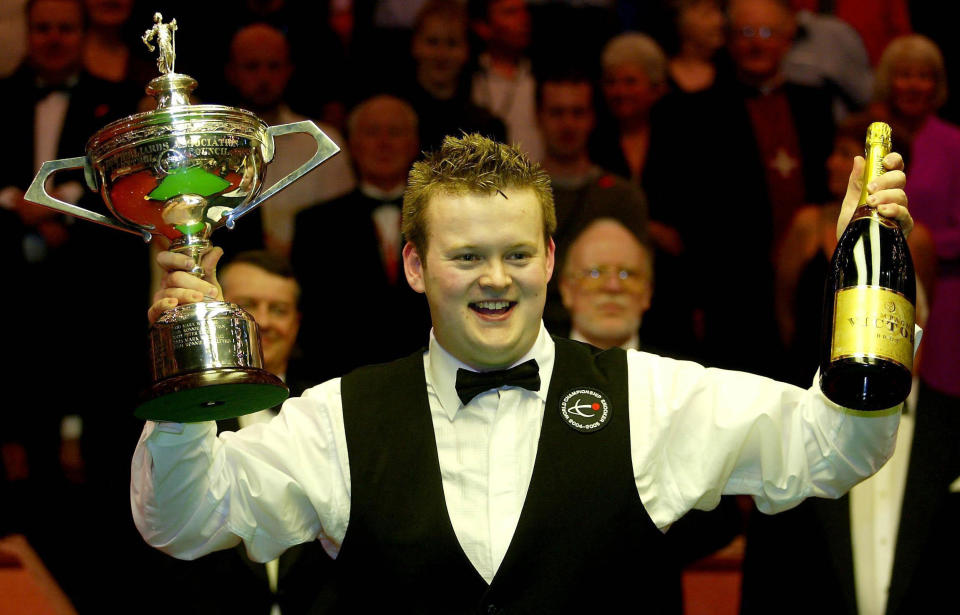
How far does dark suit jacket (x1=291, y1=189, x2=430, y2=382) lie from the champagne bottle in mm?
2335

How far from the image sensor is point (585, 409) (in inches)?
108

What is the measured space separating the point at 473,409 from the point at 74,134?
288cm

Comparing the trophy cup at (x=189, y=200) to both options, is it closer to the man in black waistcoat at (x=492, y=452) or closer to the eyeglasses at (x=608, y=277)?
the man in black waistcoat at (x=492, y=452)

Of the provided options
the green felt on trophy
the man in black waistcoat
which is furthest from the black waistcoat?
the green felt on trophy

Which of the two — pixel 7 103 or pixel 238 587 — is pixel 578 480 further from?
pixel 7 103

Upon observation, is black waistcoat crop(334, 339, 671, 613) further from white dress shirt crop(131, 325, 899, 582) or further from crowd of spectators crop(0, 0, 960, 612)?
crowd of spectators crop(0, 0, 960, 612)

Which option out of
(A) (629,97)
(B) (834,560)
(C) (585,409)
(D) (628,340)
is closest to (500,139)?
(A) (629,97)

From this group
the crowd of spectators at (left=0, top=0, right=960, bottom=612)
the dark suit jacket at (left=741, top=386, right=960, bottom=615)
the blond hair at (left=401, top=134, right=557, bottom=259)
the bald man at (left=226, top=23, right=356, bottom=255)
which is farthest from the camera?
the bald man at (left=226, top=23, right=356, bottom=255)

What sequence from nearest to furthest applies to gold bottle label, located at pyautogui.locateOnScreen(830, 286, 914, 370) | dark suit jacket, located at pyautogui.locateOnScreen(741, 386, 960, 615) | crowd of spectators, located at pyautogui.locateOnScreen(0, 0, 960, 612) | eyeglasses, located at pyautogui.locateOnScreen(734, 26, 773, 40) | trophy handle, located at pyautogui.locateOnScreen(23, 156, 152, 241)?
gold bottle label, located at pyautogui.locateOnScreen(830, 286, 914, 370), trophy handle, located at pyautogui.locateOnScreen(23, 156, 152, 241), dark suit jacket, located at pyautogui.locateOnScreen(741, 386, 960, 615), crowd of spectators, located at pyautogui.locateOnScreen(0, 0, 960, 612), eyeglasses, located at pyautogui.locateOnScreen(734, 26, 773, 40)

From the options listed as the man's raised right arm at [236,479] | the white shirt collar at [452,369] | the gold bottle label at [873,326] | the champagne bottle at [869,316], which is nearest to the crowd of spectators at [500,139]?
the white shirt collar at [452,369]

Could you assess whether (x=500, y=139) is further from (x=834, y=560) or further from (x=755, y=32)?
(x=834, y=560)

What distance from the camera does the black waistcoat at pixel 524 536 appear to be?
8.34ft

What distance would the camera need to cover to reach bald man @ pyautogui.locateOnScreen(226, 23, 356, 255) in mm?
5293

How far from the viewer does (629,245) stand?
15.5 feet
